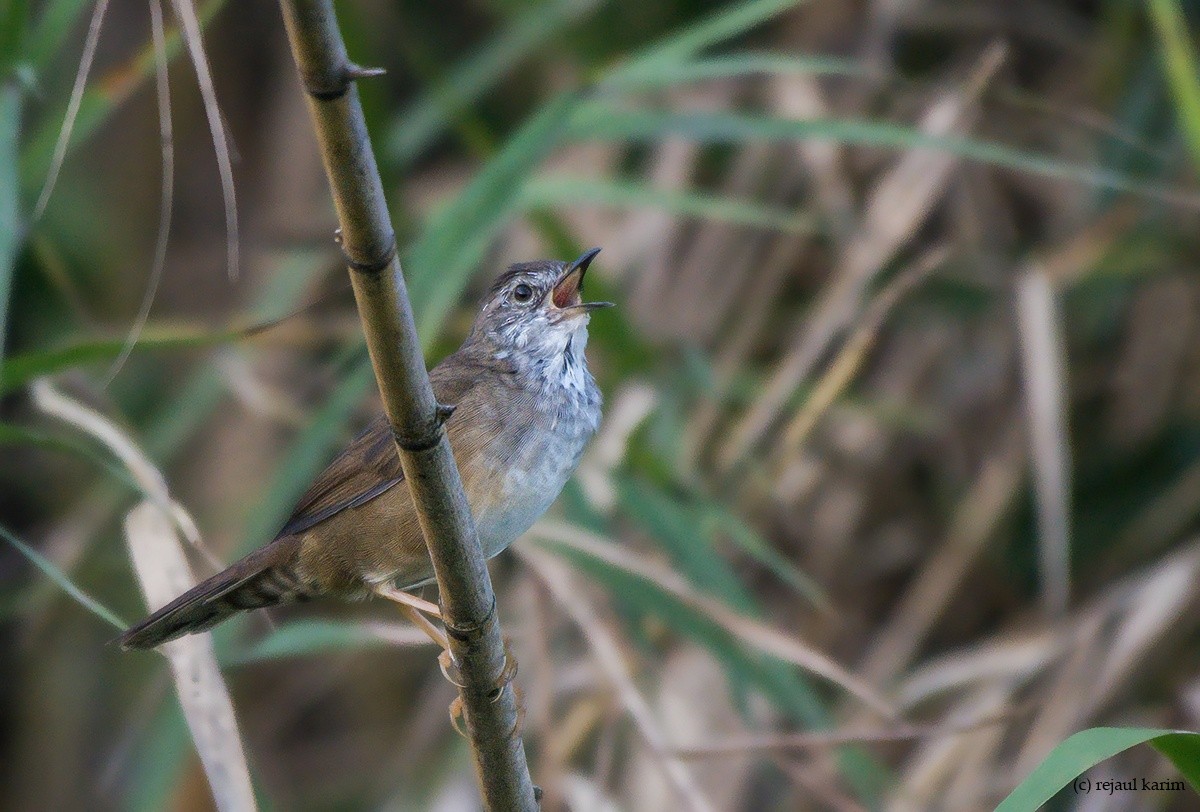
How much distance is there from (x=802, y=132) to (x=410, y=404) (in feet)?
6.23

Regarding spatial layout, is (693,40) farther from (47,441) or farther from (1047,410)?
(47,441)

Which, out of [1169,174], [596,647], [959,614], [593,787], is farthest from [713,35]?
[959,614]

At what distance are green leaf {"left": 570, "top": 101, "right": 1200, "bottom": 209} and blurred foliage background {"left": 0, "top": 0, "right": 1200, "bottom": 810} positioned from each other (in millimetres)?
15

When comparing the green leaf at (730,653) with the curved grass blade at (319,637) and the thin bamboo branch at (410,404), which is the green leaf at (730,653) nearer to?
the curved grass blade at (319,637)

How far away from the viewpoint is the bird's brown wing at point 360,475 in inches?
114

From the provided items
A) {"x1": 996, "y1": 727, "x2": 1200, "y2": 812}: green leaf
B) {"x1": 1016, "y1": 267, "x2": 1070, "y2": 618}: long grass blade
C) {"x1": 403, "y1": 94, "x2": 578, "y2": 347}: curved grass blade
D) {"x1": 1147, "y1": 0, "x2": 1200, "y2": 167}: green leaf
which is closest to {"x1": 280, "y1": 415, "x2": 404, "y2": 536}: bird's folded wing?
{"x1": 403, "y1": 94, "x2": 578, "y2": 347}: curved grass blade

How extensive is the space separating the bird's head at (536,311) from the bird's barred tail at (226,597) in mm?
712

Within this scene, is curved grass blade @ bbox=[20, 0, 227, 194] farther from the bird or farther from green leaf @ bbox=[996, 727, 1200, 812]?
green leaf @ bbox=[996, 727, 1200, 812]

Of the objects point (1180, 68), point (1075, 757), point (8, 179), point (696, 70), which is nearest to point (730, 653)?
point (696, 70)

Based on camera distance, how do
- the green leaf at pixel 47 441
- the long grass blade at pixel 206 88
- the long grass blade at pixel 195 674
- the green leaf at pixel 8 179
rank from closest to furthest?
the long grass blade at pixel 206 88 < the long grass blade at pixel 195 674 < the green leaf at pixel 47 441 < the green leaf at pixel 8 179

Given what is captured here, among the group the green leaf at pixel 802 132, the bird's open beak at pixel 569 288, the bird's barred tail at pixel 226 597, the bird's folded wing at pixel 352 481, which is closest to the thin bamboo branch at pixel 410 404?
the bird's barred tail at pixel 226 597

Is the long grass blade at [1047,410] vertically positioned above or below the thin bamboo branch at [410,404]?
above

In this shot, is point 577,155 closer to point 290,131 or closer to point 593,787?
point 290,131

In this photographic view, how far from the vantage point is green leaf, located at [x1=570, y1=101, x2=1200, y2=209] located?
324 cm
